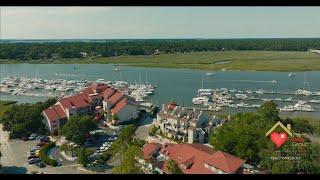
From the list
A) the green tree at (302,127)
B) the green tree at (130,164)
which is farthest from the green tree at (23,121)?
the green tree at (302,127)

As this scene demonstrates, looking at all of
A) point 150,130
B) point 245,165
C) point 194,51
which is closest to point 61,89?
point 150,130

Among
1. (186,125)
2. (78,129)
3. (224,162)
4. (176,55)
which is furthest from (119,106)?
(176,55)

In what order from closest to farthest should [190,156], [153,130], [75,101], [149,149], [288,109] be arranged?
1. [190,156]
2. [149,149]
3. [153,130]
4. [75,101]
5. [288,109]

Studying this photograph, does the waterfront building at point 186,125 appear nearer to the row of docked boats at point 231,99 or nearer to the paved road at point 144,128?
the paved road at point 144,128

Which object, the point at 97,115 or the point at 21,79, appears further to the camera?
the point at 21,79

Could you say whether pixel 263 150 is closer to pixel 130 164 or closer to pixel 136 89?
pixel 130 164

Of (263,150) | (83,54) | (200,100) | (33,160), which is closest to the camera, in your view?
(263,150)
